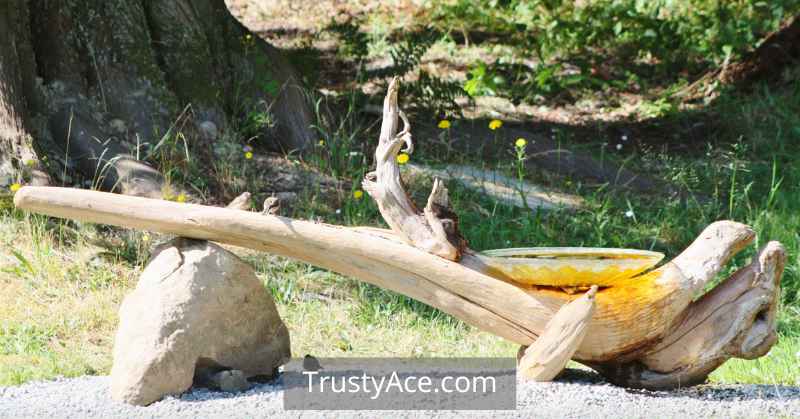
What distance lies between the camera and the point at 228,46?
7676mm

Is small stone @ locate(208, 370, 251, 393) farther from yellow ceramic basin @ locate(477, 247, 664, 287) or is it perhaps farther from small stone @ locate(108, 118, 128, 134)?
small stone @ locate(108, 118, 128, 134)

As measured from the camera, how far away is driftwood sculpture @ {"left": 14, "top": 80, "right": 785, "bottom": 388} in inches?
166

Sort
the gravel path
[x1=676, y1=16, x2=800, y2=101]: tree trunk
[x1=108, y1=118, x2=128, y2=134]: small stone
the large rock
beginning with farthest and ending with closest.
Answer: [x1=676, y1=16, x2=800, y2=101]: tree trunk → [x1=108, y1=118, x2=128, y2=134]: small stone → the large rock → the gravel path

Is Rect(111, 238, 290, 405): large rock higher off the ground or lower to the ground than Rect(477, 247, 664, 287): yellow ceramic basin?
lower

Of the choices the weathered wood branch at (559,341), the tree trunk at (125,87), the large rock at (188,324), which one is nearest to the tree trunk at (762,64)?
the tree trunk at (125,87)

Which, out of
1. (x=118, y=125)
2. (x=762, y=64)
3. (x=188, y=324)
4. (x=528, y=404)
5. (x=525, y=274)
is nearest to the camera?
(x=528, y=404)

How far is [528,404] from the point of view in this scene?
4.02 m

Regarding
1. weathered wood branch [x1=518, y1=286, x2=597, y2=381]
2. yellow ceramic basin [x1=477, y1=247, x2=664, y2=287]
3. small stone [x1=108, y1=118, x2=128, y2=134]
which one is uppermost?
yellow ceramic basin [x1=477, y1=247, x2=664, y2=287]

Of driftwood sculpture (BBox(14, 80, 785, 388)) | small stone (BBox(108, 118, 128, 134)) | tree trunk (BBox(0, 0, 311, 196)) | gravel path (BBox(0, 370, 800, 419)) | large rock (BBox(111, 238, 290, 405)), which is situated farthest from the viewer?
small stone (BBox(108, 118, 128, 134))

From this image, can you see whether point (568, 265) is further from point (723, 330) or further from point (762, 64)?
point (762, 64)

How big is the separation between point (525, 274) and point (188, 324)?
134 cm

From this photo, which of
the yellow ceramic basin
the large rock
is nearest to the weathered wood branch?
the yellow ceramic basin

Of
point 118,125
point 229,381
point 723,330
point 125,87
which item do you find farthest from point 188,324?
point 125,87

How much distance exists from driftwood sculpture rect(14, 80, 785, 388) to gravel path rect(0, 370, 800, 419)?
0.13 meters
